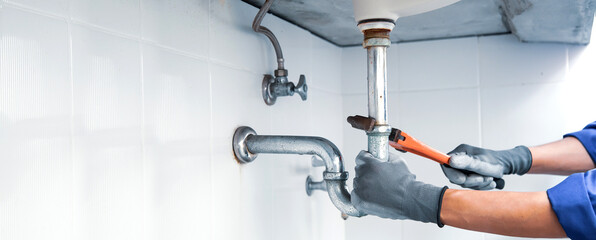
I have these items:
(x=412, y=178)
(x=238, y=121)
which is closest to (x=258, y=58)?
(x=238, y=121)

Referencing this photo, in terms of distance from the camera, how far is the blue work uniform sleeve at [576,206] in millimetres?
659

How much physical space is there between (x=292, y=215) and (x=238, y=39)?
1.40 ft

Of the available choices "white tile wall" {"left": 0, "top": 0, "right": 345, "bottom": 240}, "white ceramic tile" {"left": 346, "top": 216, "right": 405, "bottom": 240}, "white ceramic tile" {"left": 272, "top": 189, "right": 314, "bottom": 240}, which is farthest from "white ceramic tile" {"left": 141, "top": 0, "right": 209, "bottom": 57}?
"white ceramic tile" {"left": 346, "top": 216, "right": 405, "bottom": 240}

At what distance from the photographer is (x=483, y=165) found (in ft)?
3.15

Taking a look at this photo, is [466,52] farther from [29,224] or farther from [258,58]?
[29,224]

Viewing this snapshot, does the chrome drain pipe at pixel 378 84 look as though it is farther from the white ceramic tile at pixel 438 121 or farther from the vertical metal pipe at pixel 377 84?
the white ceramic tile at pixel 438 121

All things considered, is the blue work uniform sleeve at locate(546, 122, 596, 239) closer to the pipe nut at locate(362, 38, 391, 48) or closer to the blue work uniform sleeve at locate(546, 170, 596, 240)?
the blue work uniform sleeve at locate(546, 170, 596, 240)

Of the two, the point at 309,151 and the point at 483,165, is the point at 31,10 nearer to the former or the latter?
the point at 309,151

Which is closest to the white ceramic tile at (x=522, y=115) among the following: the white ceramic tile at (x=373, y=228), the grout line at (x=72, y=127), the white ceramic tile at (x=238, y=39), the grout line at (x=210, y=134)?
the white ceramic tile at (x=373, y=228)

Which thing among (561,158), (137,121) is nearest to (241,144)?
(137,121)

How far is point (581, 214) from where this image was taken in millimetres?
662

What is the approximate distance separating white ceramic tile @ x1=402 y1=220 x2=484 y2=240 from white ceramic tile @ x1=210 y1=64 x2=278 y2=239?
1.85ft

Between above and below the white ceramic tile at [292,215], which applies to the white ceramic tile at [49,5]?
above

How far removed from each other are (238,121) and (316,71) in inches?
17.5
